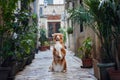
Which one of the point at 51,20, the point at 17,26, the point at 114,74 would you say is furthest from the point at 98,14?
the point at 51,20

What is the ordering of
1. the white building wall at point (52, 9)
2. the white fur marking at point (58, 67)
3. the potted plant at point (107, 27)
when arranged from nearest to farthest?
the potted plant at point (107, 27), the white fur marking at point (58, 67), the white building wall at point (52, 9)

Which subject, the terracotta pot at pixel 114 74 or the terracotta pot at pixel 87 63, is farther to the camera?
the terracotta pot at pixel 87 63

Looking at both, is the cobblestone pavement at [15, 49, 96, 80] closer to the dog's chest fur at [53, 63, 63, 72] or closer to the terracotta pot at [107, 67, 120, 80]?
the dog's chest fur at [53, 63, 63, 72]

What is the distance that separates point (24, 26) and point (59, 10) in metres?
36.8

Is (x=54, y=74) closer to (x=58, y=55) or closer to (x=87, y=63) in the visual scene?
(x=58, y=55)

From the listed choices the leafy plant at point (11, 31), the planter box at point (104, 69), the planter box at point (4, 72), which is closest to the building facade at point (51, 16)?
the leafy plant at point (11, 31)

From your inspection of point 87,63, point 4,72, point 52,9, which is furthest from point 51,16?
point 4,72

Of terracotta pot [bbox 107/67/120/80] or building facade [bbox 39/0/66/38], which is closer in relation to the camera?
terracotta pot [bbox 107/67/120/80]

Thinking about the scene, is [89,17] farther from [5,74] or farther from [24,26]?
[5,74]

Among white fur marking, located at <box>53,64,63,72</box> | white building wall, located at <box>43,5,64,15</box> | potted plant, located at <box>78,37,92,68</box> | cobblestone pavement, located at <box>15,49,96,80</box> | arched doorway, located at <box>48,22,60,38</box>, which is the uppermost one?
white building wall, located at <box>43,5,64,15</box>

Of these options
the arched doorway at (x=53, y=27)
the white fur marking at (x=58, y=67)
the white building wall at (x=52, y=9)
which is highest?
the white building wall at (x=52, y=9)

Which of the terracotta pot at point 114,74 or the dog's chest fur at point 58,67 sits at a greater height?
the terracotta pot at point 114,74

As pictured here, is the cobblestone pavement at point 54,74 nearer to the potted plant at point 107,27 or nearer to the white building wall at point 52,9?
the potted plant at point 107,27

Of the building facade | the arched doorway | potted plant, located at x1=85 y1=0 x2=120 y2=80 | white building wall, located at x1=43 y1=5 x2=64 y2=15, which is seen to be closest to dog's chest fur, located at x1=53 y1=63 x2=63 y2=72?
potted plant, located at x1=85 y1=0 x2=120 y2=80
